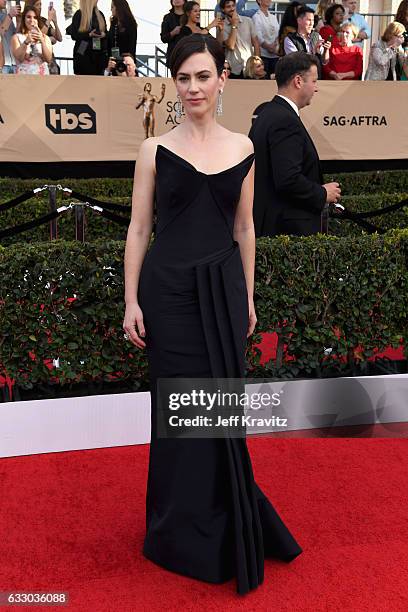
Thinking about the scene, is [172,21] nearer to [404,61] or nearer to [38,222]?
[404,61]

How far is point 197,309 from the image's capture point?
3143 mm

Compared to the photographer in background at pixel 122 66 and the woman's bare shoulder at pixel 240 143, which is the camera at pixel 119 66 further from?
the woman's bare shoulder at pixel 240 143

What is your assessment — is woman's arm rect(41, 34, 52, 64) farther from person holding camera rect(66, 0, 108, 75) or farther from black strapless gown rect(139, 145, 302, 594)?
black strapless gown rect(139, 145, 302, 594)

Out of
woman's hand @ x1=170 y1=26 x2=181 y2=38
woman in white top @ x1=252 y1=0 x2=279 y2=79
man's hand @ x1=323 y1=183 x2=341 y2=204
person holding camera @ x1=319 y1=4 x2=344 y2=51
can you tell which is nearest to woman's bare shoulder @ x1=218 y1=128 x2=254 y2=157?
man's hand @ x1=323 y1=183 x2=341 y2=204

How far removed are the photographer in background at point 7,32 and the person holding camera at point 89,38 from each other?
2.55ft

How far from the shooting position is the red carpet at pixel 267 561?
309cm

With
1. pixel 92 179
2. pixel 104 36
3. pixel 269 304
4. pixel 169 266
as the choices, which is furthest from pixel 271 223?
pixel 104 36

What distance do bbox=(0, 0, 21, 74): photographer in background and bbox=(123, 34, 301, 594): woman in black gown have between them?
7948mm

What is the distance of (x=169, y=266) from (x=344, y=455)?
1.95 metres

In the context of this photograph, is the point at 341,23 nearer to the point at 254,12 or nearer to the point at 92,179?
the point at 254,12

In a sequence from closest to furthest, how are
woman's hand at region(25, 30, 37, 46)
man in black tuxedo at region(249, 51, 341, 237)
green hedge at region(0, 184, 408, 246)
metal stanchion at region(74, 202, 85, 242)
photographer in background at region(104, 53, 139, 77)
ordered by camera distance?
man in black tuxedo at region(249, 51, 341, 237), metal stanchion at region(74, 202, 85, 242), green hedge at region(0, 184, 408, 246), woman's hand at region(25, 30, 37, 46), photographer in background at region(104, 53, 139, 77)

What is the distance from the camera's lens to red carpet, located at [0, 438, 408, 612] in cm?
309

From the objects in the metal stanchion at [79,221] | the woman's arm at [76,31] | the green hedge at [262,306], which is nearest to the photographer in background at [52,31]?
the woman's arm at [76,31]

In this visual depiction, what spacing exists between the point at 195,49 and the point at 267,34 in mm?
9060
